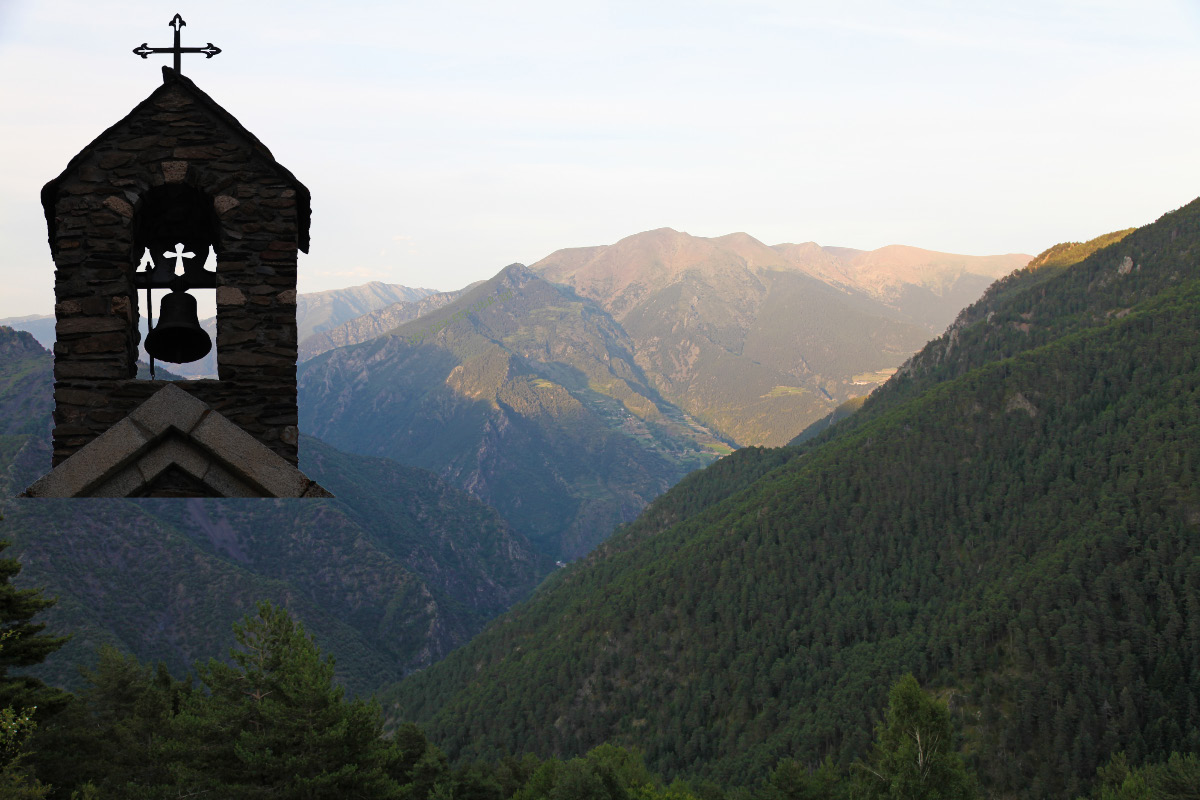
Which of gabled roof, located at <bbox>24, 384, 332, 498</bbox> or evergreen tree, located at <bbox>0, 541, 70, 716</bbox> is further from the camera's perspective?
evergreen tree, located at <bbox>0, 541, 70, 716</bbox>

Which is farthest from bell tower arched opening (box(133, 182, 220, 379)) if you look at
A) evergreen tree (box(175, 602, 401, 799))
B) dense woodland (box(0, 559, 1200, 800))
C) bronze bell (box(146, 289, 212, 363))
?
evergreen tree (box(175, 602, 401, 799))

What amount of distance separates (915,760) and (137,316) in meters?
81.0

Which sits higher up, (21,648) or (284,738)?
(21,648)

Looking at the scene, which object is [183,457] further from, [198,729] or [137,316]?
[198,729]

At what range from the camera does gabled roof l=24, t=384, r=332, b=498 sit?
12.1m

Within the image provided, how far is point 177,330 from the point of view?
14.1 metres

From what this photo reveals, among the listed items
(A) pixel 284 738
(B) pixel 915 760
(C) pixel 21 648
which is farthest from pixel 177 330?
(B) pixel 915 760

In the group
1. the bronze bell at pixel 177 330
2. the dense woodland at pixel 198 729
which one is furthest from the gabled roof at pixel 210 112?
the dense woodland at pixel 198 729

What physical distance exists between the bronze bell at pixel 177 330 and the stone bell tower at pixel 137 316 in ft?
3.20

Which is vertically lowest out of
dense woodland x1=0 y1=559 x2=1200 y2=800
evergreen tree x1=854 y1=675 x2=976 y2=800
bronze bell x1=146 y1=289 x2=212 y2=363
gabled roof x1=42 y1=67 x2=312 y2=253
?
evergreen tree x1=854 y1=675 x2=976 y2=800

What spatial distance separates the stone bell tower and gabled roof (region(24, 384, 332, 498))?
0.02 meters

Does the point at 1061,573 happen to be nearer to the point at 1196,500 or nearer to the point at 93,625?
the point at 1196,500

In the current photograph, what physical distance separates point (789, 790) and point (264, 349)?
87.5m

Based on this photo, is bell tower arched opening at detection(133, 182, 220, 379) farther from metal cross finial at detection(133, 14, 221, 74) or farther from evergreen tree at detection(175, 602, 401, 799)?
evergreen tree at detection(175, 602, 401, 799)
